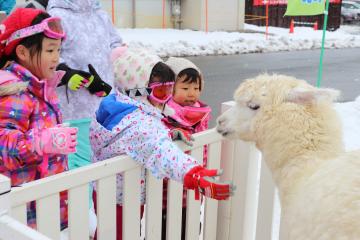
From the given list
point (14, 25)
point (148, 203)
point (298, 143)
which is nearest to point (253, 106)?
point (298, 143)

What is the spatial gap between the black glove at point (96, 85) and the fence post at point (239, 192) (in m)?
0.79

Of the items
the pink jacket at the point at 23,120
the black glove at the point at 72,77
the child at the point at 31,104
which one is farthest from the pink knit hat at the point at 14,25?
the black glove at the point at 72,77

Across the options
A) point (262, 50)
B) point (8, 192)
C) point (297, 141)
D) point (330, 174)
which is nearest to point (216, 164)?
point (297, 141)

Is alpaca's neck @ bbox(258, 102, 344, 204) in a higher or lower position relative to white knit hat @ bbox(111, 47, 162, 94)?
lower

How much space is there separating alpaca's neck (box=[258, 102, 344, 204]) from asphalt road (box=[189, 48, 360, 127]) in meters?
5.99

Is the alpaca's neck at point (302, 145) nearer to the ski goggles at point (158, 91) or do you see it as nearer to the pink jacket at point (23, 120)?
the ski goggles at point (158, 91)

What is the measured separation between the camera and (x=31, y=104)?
2383 mm

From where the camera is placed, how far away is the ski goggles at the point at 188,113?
10.1 ft

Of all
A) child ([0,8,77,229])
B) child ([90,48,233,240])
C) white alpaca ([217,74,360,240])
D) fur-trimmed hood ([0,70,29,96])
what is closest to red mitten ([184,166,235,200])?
child ([90,48,233,240])

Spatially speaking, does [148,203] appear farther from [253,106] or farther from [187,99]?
[187,99]

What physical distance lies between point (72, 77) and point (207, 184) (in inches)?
56.1

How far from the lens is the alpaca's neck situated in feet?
7.51

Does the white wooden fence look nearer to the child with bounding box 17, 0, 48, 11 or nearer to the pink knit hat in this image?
the pink knit hat

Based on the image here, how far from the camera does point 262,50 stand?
19.3 m
